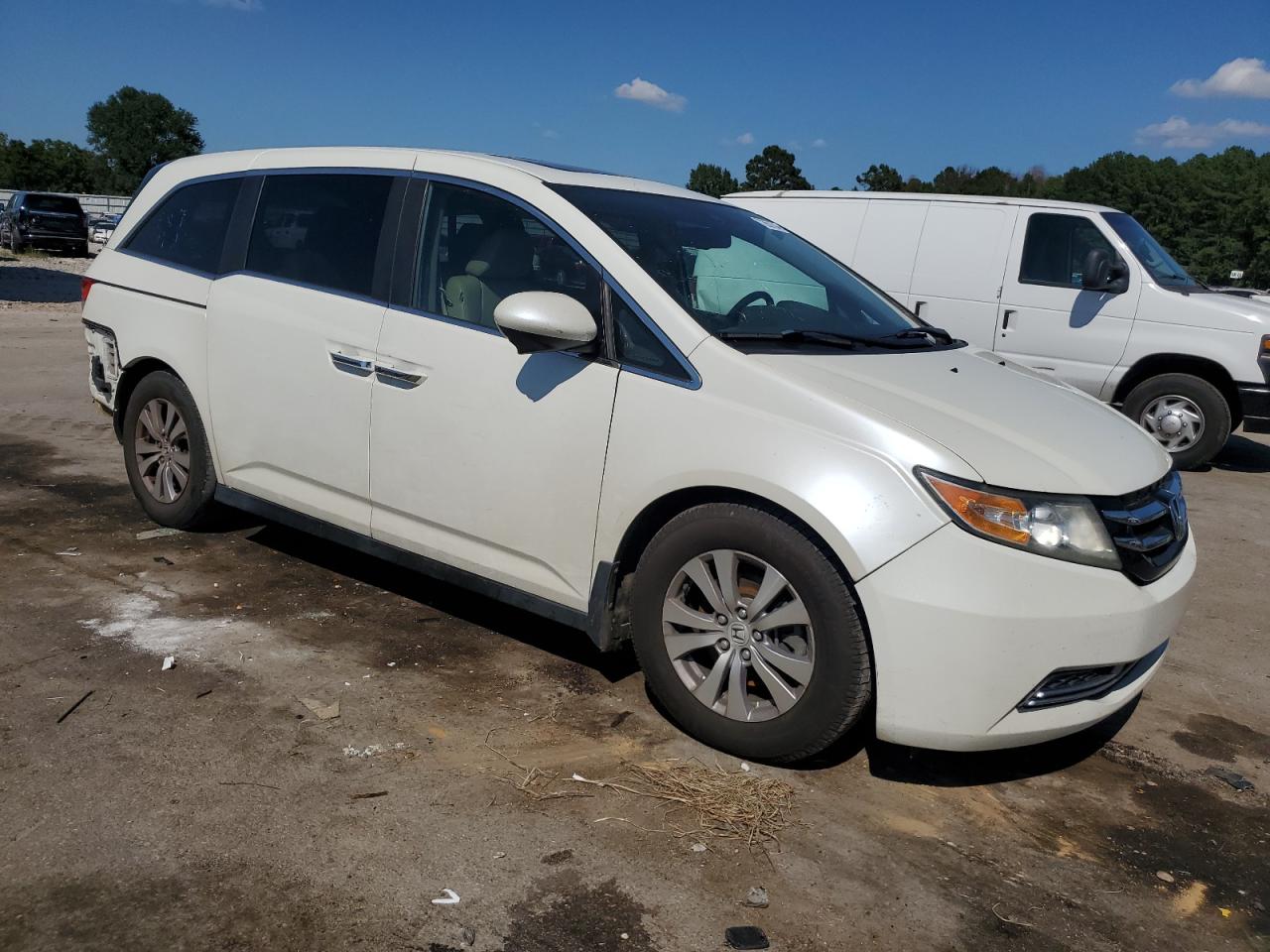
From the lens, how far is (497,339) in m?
3.70

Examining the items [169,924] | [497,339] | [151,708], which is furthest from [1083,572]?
[151,708]

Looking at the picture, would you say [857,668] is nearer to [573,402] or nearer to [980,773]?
[980,773]

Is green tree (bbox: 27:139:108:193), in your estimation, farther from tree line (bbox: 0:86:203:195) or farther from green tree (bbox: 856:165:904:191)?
green tree (bbox: 856:165:904:191)

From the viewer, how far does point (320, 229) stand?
4371 millimetres

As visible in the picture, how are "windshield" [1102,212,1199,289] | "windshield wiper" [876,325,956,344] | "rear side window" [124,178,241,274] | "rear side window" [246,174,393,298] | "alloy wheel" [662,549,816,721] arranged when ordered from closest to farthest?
"alloy wheel" [662,549,816,721] < "windshield wiper" [876,325,956,344] < "rear side window" [246,174,393,298] < "rear side window" [124,178,241,274] < "windshield" [1102,212,1199,289]

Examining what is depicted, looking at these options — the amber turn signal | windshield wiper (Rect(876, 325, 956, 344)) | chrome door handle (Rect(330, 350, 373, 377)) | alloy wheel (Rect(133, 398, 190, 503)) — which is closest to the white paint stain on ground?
alloy wheel (Rect(133, 398, 190, 503))

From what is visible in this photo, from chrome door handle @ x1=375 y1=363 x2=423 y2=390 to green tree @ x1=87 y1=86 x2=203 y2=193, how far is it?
115 m

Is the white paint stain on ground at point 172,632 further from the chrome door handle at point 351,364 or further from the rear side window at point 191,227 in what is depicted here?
the rear side window at point 191,227

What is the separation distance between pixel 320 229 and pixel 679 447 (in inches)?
79.6

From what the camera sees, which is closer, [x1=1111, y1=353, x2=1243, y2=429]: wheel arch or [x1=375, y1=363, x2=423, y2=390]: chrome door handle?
[x1=375, y1=363, x2=423, y2=390]: chrome door handle

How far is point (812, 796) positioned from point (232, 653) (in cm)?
219

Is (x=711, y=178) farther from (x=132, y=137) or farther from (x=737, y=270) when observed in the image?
(x=737, y=270)

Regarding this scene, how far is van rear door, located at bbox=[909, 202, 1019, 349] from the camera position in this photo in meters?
9.21

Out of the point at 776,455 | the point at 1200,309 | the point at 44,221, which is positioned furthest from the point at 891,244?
the point at 44,221
